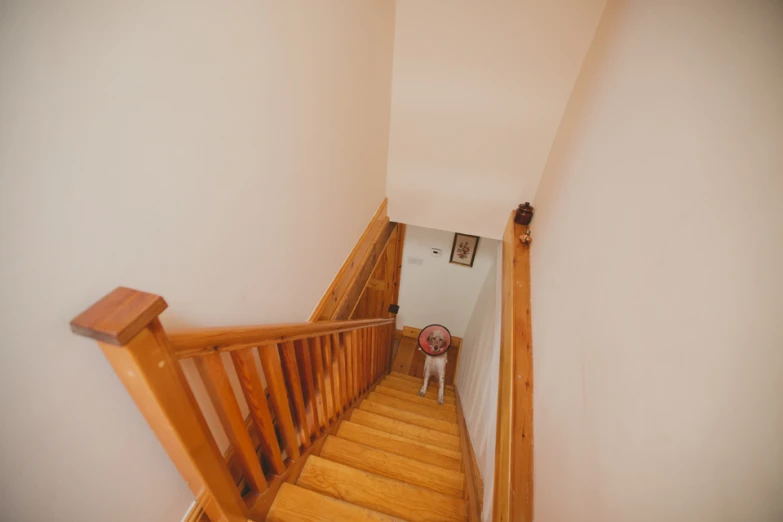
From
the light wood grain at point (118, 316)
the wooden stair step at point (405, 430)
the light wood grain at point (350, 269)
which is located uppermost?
the light wood grain at point (118, 316)

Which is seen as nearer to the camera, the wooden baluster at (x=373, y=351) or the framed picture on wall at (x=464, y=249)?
the wooden baluster at (x=373, y=351)

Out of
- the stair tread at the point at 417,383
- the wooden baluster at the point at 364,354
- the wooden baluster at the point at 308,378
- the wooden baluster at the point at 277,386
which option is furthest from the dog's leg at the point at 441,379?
the wooden baluster at the point at 277,386

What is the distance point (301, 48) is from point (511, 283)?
6.13ft

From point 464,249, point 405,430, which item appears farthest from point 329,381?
point 464,249

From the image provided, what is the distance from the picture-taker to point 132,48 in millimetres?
619

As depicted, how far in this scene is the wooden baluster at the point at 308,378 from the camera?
149 cm

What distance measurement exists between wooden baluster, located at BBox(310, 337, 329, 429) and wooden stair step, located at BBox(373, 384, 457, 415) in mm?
1709

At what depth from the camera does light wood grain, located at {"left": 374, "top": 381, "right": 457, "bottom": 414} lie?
3.59 metres

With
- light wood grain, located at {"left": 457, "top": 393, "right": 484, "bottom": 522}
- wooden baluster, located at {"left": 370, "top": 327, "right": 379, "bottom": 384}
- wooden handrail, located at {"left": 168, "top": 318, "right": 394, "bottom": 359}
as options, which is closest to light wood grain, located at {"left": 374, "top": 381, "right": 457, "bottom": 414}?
wooden baluster, located at {"left": 370, "top": 327, "right": 379, "bottom": 384}

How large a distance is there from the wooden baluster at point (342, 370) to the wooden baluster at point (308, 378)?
22cm

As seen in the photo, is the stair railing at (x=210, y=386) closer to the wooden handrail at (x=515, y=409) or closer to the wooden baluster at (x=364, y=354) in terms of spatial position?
the wooden baluster at (x=364, y=354)

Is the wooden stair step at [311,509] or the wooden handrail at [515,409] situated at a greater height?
the wooden handrail at [515,409]

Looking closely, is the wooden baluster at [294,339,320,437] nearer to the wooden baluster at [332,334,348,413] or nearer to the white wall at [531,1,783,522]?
the wooden baluster at [332,334,348,413]

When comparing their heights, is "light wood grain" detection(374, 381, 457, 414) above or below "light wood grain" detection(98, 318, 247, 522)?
below
